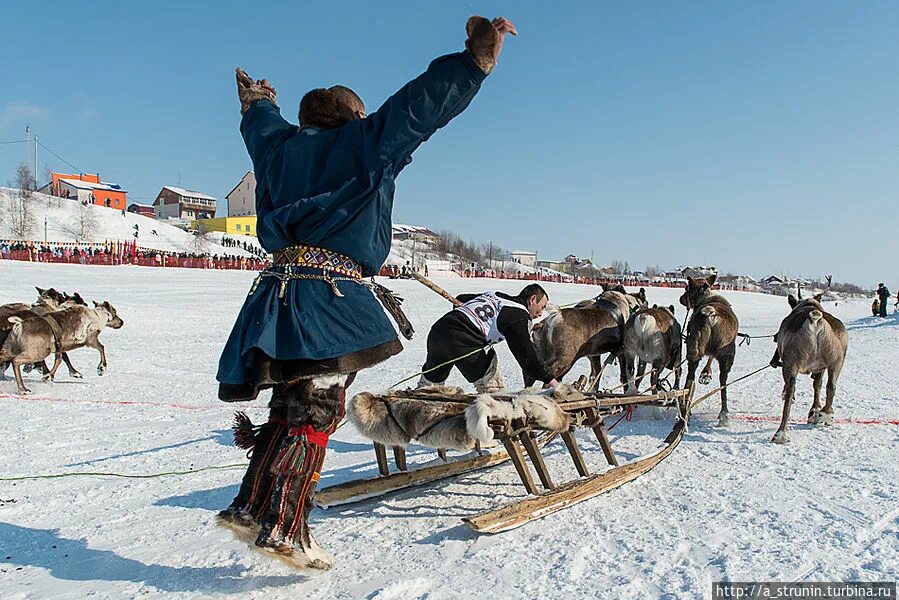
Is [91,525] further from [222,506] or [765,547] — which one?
[765,547]

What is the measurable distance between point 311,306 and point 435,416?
1268 mm

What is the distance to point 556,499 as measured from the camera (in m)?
3.78

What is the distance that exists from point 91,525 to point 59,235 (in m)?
61.8

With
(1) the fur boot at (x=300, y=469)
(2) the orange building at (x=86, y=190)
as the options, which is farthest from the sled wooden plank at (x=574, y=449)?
(2) the orange building at (x=86, y=190)

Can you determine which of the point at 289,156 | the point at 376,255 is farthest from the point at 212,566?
the point at 289,156

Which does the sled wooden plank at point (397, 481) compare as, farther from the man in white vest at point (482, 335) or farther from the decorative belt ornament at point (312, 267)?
the decorative belt ornament at point (312, 267)

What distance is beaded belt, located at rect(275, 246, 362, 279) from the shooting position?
284 cm

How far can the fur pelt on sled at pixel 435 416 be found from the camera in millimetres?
3564

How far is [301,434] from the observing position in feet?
A: 9.08

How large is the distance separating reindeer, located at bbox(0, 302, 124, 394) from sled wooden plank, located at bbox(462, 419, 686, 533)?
7970mm

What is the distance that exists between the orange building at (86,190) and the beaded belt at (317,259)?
88866 mm

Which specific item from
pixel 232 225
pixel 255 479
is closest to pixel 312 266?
pixel 255 479

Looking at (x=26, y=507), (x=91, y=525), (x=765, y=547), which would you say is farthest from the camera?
(x=26, y=507)

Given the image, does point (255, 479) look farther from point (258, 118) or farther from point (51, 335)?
point (51, 335)
